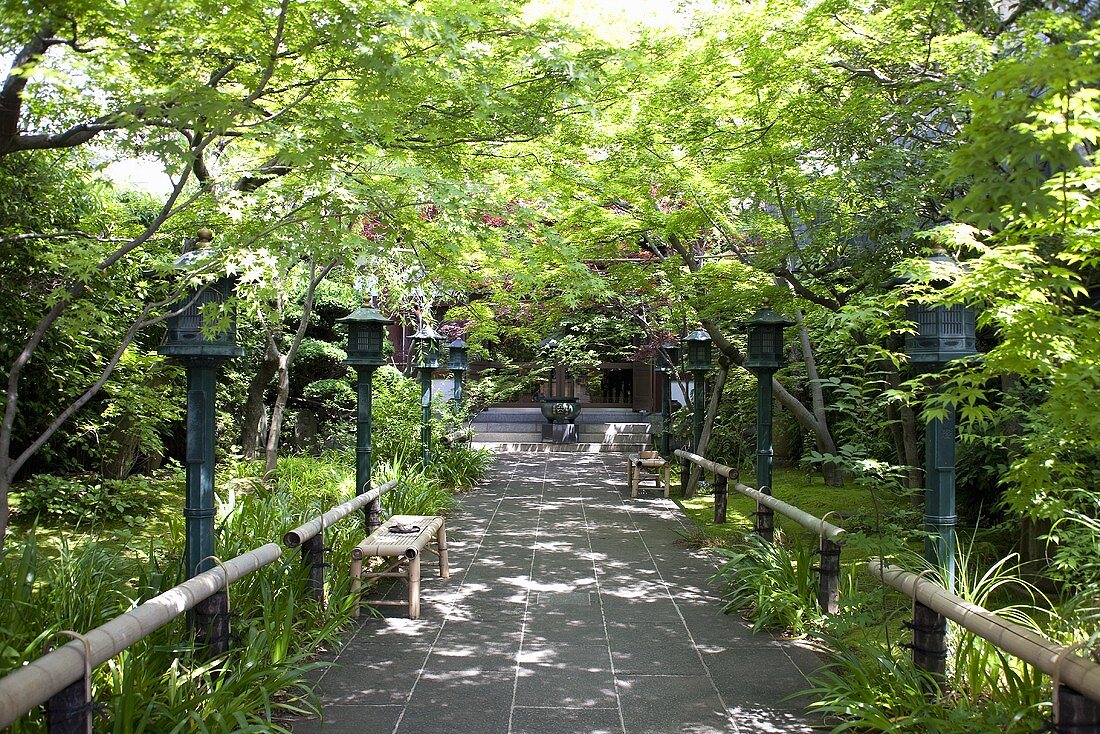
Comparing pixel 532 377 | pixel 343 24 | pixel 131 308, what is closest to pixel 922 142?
pixel 343 24

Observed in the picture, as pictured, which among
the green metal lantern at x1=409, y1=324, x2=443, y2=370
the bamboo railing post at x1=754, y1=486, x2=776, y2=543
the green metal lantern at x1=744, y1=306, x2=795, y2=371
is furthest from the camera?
the green metal lantern at x1=409, y1=324, x2=443, y2=370

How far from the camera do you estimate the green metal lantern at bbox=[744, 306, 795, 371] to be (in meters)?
7.82

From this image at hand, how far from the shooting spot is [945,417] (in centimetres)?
448

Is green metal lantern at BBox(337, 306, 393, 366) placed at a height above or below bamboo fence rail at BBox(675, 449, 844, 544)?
above

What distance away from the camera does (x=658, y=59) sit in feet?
25.5

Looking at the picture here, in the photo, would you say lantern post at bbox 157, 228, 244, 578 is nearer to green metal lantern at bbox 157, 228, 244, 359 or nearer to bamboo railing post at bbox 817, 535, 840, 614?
green metal lantern at bbox 157, 228, 244, 359

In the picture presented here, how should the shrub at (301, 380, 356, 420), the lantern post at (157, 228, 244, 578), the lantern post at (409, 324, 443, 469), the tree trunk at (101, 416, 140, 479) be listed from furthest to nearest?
the shrub at (301, 380, 356, 420) < the lantern post at (409, 324, 443, 469) < the tree trunk at (101, 416, 140, 479) < the lantern post at (157, 228, 244, 578)

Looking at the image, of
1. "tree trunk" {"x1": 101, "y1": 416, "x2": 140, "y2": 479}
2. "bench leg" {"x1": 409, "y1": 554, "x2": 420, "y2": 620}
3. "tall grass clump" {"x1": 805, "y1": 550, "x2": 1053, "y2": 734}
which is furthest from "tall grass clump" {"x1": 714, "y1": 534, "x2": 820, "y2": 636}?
"tree trunk" {"x1": 101, "y1": 416, "x2": 140, "y2": 479}

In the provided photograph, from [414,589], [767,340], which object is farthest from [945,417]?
[414,589]

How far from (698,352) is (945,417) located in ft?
23.4

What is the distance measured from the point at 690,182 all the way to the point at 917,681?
5449 millimetres

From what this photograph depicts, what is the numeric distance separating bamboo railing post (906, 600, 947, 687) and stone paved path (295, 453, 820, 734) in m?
0.63

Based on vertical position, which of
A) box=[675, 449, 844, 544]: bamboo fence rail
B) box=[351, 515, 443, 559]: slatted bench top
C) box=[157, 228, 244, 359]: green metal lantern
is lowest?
box=[351, 515, 443, 559]: slatted bench top

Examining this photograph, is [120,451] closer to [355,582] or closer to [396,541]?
[396,541]
